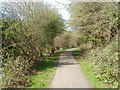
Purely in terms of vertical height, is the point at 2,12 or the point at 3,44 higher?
the point at 2,12

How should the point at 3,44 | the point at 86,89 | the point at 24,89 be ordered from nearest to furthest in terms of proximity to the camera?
the point at 86,89
the point at 24,89
the point at 3,44

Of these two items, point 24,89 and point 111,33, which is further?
point 111,33

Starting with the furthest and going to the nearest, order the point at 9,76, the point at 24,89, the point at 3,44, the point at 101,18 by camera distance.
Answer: the point at 3,44 < the point at 101,18 < the point at 9,76 < the point at 24,89

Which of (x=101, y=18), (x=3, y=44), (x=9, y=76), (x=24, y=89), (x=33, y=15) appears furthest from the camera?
(x=33, y=15)

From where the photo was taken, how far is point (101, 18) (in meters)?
9.35

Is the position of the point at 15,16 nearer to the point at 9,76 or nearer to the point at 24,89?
the point at 9,76

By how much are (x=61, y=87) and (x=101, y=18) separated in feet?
18.5

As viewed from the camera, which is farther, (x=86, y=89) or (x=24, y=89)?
(x=24, y=89)

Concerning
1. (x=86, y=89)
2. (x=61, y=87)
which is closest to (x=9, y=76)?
(x=61, y=87)

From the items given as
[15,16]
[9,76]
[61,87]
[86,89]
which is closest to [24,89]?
[9,76]

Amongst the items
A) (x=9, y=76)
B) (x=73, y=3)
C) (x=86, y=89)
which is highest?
(x=73, y=3)

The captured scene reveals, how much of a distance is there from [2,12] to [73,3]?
6.19 meters

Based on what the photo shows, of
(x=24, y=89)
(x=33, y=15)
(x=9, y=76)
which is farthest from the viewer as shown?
(x=33, y=15)

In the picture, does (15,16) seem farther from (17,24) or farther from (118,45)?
(118,45)
